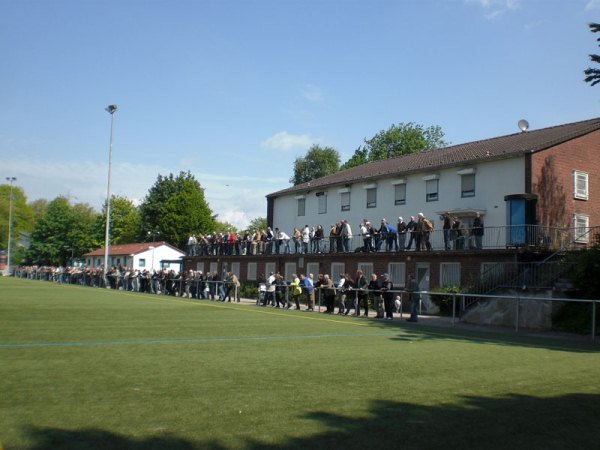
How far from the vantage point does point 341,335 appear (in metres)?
14.2

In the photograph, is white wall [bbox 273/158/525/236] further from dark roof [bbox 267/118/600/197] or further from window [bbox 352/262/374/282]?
window [bbox 352/262/374/282]

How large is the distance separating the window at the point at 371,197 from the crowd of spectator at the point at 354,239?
107 cm

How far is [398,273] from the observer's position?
3069cm

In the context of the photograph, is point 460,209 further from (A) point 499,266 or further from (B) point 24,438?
(B) point 24,438

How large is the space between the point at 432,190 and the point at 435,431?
2816cm

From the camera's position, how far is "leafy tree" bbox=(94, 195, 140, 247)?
87312 mm

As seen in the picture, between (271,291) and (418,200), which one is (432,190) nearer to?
(418,200)

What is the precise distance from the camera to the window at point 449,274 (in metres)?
27.5

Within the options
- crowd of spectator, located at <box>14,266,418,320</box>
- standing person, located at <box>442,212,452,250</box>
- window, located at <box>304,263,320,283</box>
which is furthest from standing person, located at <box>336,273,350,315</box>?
window, located at <box>304,263,320,283</box>

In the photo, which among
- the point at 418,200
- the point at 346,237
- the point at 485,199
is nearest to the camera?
the point at 485,199

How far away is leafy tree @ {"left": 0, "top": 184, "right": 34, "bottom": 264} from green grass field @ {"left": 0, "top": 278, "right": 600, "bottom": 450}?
92.4m

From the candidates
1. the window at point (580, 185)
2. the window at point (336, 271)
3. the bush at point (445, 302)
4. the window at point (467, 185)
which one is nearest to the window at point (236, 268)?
the window at point (336, 271)

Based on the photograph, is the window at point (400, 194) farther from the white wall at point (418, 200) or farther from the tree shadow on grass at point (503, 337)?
the tree shadow on grass at point (503, 337)

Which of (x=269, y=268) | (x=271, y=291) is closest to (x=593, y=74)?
(x=271, y=291)
